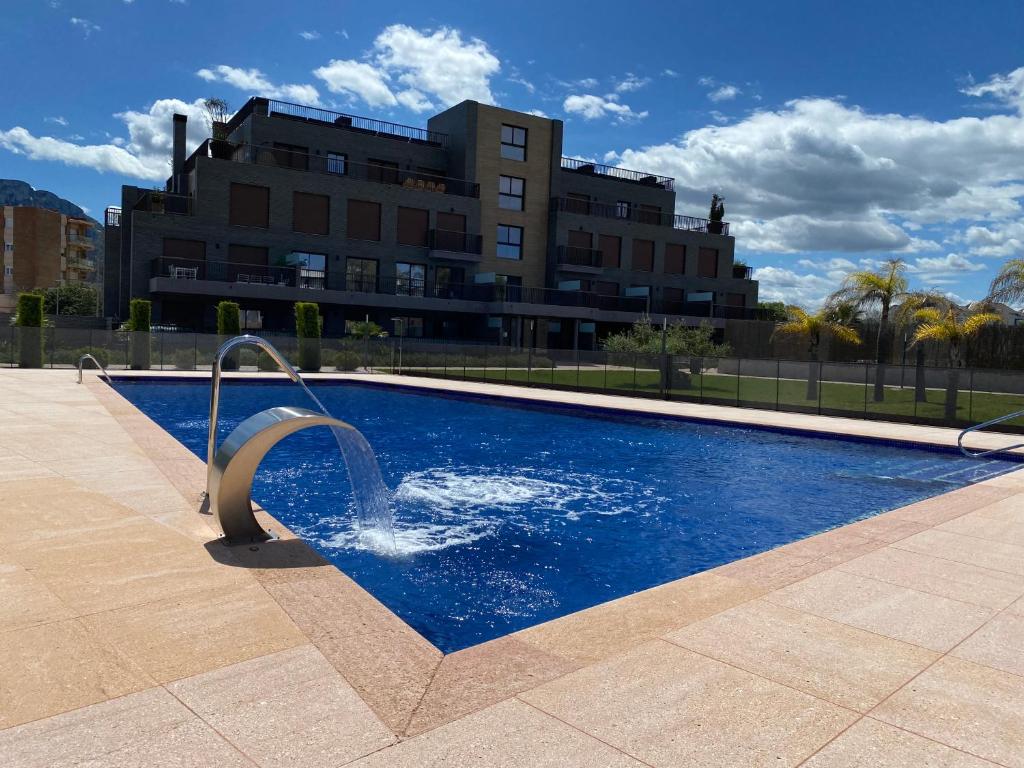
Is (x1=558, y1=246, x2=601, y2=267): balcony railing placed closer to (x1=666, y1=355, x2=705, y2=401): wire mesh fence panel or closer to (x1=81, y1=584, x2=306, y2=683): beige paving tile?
(x1=666, y1=355, x2=705, y2=401): wire mesh fence panel

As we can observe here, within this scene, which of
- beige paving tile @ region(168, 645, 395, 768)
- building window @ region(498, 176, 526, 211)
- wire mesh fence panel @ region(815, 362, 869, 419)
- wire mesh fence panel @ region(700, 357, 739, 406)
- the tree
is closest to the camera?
beige paving tile @ region(168, 645, 395, 768)

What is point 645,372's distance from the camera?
74.8 ft

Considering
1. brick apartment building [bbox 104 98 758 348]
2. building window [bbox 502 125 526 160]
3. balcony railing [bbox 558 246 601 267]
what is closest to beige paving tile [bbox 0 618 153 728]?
brick apartment building [bbox 104 98 758 348]

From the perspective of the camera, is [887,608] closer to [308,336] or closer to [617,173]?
[308,336]

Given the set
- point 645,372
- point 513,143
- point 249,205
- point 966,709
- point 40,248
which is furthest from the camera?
point 40,248

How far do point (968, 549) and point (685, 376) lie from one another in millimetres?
16373

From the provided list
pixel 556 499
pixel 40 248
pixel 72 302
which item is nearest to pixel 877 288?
pixel 556 499

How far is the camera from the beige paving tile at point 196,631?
341cm

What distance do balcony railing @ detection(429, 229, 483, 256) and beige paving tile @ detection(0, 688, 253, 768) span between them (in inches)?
1521

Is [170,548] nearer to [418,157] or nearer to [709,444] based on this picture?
[709,444]

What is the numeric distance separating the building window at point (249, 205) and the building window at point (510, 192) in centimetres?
1383

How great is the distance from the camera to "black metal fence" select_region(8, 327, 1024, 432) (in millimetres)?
17734

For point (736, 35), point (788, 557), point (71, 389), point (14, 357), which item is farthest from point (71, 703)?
point (14, 357)

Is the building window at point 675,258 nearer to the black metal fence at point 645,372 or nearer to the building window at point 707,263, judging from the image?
the building window at point 707,263
